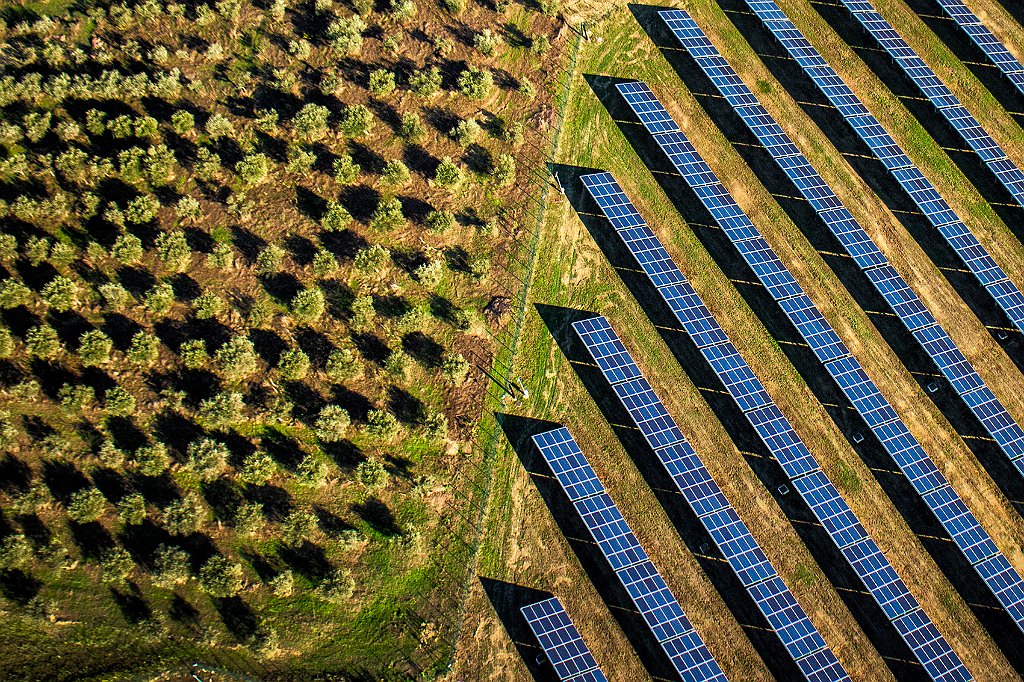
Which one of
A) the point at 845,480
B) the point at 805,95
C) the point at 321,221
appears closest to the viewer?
the point at 845,480

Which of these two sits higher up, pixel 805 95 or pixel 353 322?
pixel 805 95

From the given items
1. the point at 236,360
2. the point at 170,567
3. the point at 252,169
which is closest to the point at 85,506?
the point at 170,567

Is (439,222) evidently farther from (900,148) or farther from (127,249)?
(900,148)

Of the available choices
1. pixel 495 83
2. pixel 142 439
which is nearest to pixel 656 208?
pixel 495 83

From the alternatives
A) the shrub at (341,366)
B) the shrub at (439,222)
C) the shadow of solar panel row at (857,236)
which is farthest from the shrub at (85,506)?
the shadow of solar panel row at (857,236)

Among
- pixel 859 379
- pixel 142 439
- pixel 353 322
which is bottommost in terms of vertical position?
pixel 142 439

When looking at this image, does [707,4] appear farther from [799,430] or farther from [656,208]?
[799,430]
